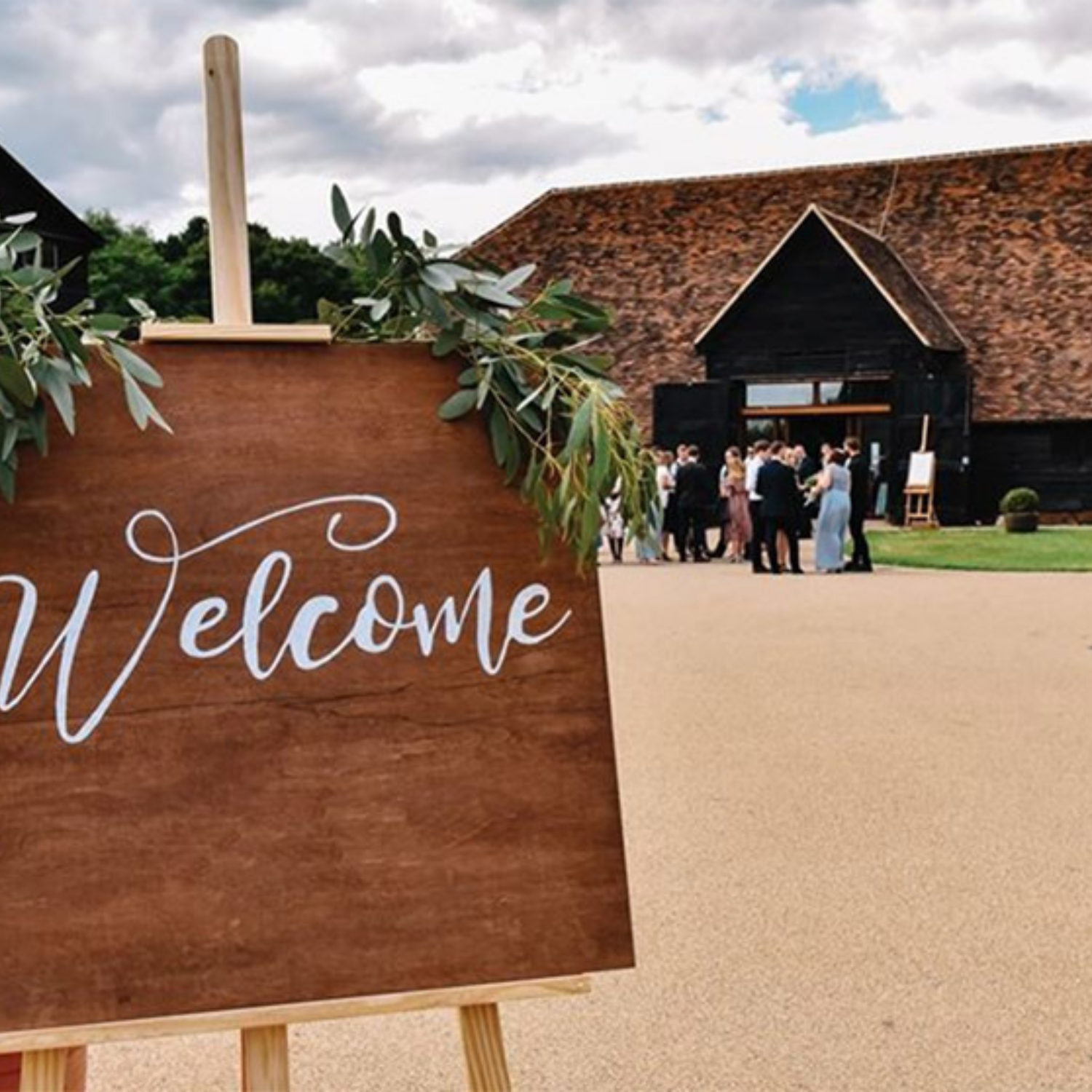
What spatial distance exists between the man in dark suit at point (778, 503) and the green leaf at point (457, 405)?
14.6m

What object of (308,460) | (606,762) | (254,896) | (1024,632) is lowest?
(1024,632)

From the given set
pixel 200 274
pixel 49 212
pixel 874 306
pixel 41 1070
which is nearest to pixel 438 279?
pixel 41 1070

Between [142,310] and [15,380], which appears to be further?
[142,310]

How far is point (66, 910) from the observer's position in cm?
238

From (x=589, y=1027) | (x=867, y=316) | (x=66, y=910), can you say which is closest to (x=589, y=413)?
(x=66, y=910)

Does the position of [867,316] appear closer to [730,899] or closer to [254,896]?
[730,899]

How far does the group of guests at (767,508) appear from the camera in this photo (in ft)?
56.8

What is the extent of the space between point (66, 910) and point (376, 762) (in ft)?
1.74

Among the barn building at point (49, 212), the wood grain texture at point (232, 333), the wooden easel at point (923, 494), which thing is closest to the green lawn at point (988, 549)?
the wooden easel at point (923, 494)

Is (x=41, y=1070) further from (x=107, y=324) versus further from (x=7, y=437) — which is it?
(x=107, y=324)

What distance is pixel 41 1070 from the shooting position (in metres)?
2.40

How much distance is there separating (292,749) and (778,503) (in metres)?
15.0

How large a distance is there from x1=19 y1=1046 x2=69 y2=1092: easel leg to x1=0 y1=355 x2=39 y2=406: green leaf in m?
1.02

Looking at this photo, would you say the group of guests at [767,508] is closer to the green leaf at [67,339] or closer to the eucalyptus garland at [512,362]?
the eucalyptus garland at [512,362]
